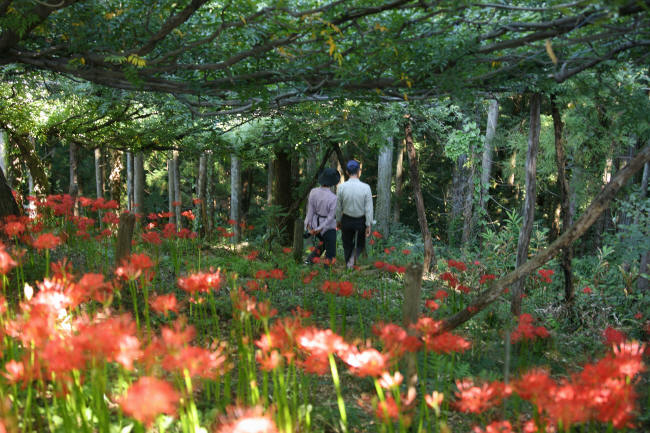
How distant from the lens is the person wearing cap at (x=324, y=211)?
732 centimetres

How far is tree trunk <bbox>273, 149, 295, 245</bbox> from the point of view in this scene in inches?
405

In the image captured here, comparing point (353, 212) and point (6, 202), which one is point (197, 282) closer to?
point (6, 202)

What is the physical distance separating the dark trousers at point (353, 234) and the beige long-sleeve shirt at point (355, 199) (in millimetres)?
102

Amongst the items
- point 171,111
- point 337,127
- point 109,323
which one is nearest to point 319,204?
point 337,127

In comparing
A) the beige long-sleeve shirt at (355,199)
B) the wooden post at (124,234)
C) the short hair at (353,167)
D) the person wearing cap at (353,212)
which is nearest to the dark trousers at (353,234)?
the person wearing cap at (353,212)

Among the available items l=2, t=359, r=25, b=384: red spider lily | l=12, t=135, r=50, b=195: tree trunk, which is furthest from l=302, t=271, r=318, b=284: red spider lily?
l=12, t=135, r=50, b=195: tree trunk

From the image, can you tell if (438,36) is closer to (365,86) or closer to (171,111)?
(365,86)

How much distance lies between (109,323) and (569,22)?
→ 305cm

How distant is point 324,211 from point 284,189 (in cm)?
346

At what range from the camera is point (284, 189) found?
35.1 feet

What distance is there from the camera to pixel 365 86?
3.80m

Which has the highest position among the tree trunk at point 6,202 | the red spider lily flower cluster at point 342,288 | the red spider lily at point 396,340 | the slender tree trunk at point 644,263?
the tree trunk at point 6,202

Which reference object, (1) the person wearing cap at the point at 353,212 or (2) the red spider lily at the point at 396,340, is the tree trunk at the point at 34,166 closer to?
(1) the person wearing cap at the point at 353,212

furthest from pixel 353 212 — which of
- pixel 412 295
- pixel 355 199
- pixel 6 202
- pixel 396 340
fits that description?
pixel 396 340
